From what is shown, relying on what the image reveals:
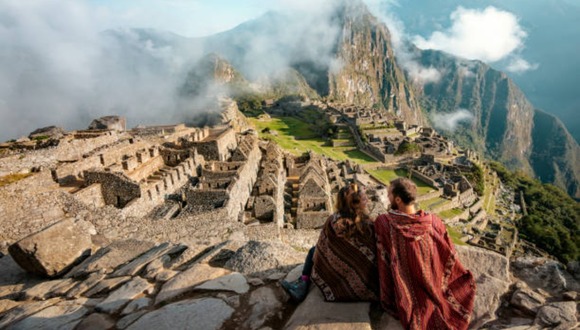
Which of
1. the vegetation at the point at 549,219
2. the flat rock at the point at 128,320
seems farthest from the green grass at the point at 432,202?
the flat rock at the point at 128,320

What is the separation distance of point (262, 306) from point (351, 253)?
5.03 feet

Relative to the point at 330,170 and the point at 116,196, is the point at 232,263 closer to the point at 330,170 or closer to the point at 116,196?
the point at 116,196

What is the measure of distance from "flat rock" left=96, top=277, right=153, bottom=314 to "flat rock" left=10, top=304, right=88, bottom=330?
11.7 inches

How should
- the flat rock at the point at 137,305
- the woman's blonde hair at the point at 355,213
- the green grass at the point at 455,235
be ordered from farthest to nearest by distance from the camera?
the green grass at the point at 455,235 < the flat rock at the point at 137,305 < the woman's blonde hair at the point at 355,213

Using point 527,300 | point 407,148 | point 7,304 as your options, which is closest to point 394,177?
point 407,148

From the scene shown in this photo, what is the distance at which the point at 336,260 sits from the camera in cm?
433

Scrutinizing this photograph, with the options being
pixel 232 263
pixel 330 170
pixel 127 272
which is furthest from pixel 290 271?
pixel 330 170

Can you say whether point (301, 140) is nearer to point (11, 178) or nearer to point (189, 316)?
point (11, 178)

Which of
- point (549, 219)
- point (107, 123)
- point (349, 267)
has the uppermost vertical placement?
point (107, 123)

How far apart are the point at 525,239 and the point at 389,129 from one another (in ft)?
95.6

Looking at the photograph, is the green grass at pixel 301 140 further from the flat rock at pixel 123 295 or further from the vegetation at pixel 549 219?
the flat rock at pixel 123 295

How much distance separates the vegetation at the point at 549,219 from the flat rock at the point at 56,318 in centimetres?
5290

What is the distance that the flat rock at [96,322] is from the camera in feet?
14.4

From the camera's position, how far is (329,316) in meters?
3.91
